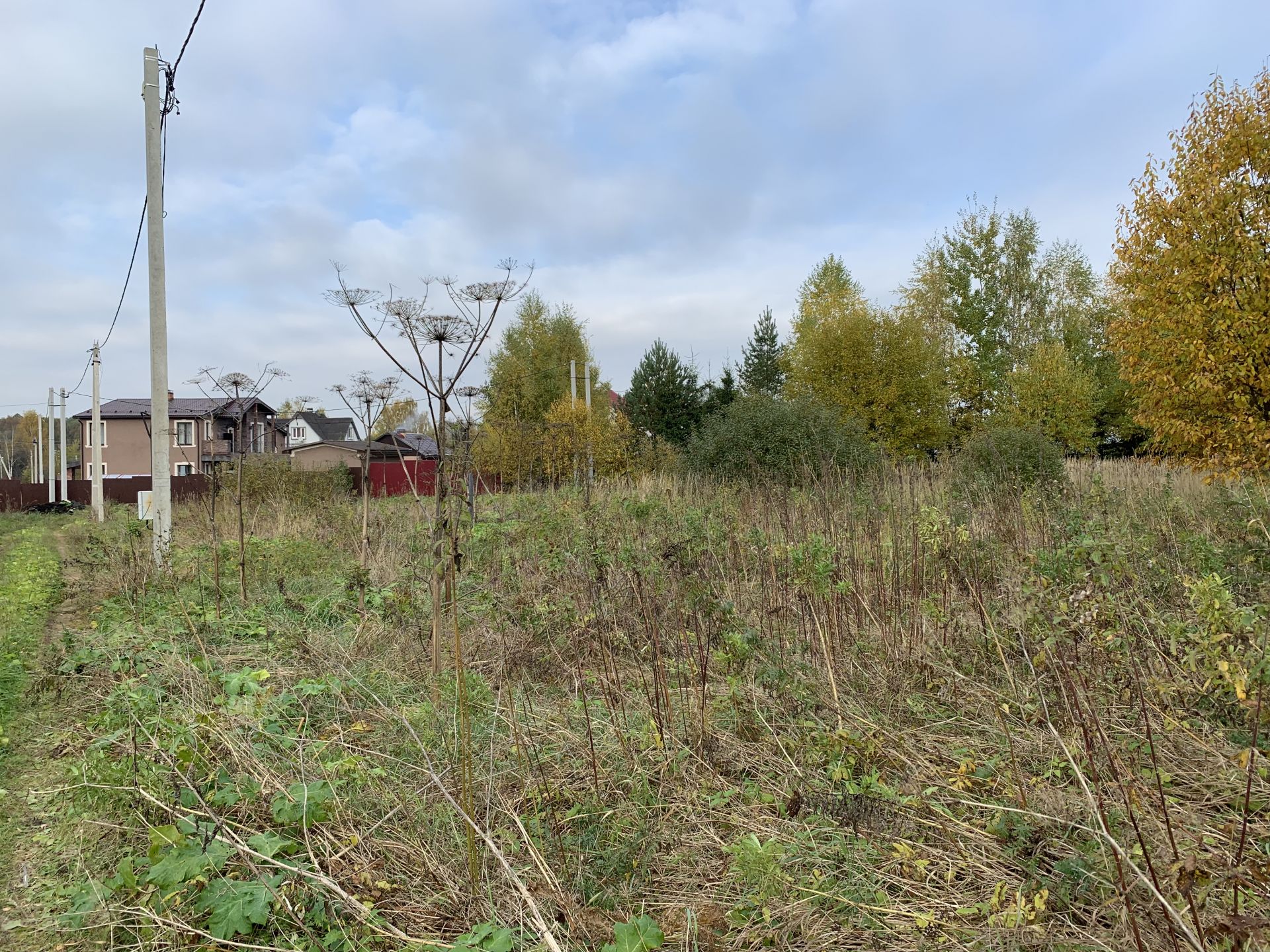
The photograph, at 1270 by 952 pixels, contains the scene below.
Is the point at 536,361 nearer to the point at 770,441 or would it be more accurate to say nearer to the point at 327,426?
the point at 770,441

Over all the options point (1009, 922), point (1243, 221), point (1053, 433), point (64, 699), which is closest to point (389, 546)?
point (64, 699)

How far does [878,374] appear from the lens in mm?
24219

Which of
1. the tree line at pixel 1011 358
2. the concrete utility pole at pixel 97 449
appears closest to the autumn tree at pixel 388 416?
the tree line at pixel 1011 358

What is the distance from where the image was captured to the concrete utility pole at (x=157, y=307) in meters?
7.75

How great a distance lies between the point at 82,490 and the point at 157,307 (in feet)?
93.5

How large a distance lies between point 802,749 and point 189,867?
6.53 feet

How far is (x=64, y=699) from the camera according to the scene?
4.07 m

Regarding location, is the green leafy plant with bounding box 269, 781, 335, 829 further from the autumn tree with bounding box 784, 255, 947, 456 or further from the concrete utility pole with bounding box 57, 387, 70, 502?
the concrete utility pole with bounding box 57, 387, 70, 502

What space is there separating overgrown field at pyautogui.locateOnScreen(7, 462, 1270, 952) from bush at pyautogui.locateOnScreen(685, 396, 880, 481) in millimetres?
7161

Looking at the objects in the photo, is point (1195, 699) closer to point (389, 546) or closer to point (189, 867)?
point (189, 867)

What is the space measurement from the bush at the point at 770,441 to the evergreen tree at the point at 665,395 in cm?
1503

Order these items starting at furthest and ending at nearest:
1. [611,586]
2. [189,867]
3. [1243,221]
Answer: [1243,221] < [611,586] < [189,867]

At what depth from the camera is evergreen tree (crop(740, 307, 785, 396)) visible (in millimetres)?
31734

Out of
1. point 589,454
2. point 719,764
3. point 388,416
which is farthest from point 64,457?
point 719,764
